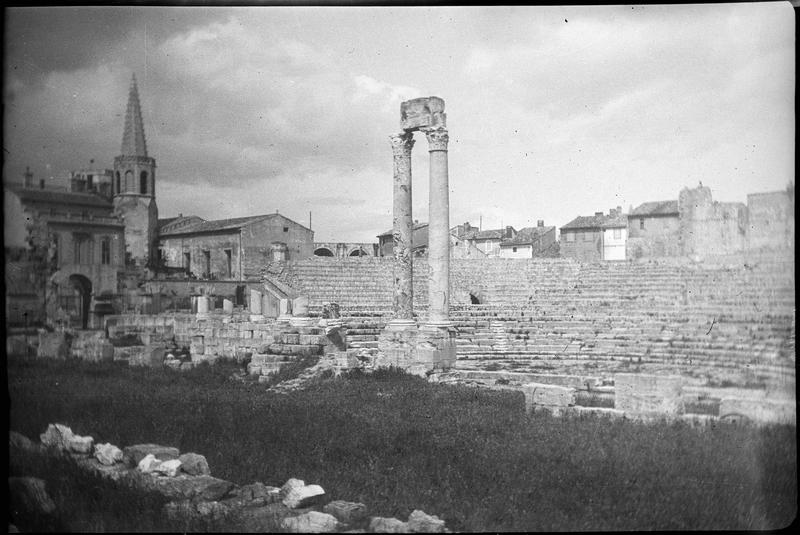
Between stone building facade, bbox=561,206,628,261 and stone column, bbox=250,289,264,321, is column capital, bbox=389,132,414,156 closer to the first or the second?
stone column, bbox=250,289,264,321

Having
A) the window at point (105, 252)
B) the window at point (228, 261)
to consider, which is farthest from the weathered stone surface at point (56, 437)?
the window at point (228, 261)

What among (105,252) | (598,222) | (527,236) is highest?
(598,222)

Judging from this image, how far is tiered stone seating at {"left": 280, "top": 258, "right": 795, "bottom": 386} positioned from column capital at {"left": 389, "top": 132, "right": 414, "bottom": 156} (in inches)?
161

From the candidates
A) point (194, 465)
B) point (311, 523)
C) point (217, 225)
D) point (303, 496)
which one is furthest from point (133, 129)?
point (217, 225)

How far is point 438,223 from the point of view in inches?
561

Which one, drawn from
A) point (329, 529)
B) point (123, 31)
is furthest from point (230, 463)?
point (123, 31)

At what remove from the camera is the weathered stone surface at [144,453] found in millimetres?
6941

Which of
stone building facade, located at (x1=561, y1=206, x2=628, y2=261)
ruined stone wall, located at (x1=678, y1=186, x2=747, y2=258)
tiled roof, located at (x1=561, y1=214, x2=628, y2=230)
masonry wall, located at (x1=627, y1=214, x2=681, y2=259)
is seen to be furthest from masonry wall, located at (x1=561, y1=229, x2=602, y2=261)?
ruined stone wall, located at (x1=678, y1=186, x2=747, y2=258)

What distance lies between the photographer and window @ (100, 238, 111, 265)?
13.1 metres

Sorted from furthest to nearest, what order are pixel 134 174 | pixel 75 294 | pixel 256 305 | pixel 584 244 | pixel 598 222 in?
1. pixel 584 244
2. pixel 598 222
3. pixel 256 305
4. pixel 75 294
5. pixel 134 174

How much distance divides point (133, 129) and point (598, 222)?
95.0 ft

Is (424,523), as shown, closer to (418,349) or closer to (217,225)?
(418,349)

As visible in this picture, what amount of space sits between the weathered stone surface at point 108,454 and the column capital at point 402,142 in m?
9.26

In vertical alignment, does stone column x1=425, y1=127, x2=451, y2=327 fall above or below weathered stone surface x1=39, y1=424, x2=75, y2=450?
above
